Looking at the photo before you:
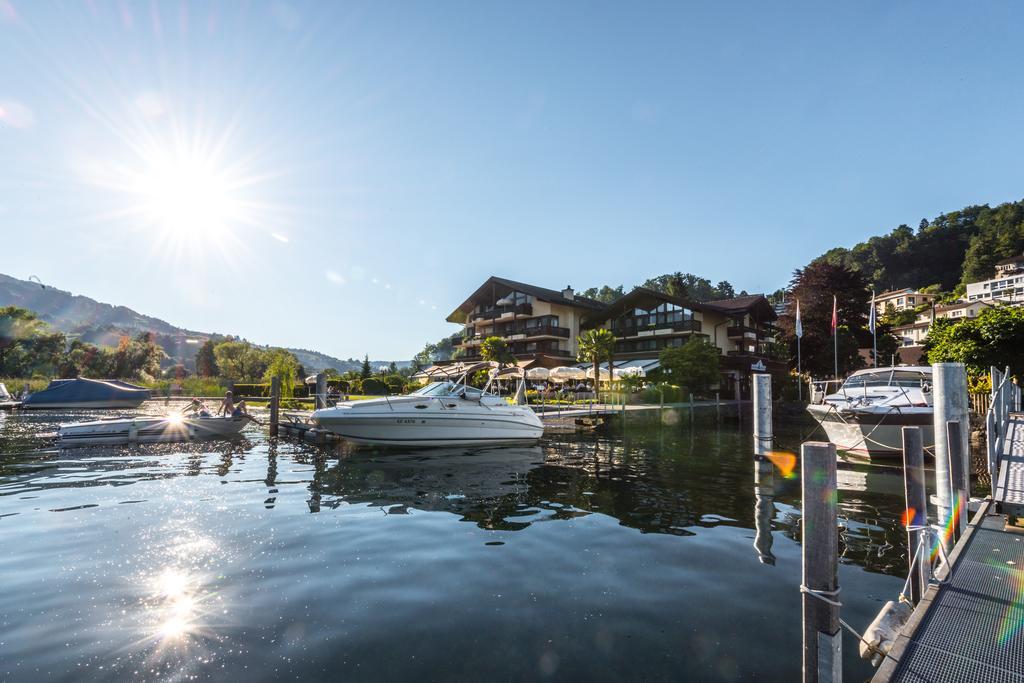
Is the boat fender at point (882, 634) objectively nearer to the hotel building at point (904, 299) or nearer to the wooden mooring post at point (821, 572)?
the wooden mooring post at point (821, 572)

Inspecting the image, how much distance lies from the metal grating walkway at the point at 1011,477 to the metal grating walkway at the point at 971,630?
4.41 ft

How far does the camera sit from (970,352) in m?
23.2

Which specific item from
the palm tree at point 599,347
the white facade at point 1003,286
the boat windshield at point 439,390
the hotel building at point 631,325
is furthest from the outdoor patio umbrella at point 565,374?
the white facade at point 1003,286

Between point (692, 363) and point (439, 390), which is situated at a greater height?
point (692, 363)

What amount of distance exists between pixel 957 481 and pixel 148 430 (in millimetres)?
22723

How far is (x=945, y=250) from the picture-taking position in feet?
360

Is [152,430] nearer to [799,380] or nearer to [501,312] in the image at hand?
[501,312]

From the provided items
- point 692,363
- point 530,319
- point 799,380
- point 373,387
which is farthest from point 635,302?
point 373,387

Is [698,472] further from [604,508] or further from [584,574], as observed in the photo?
[584,574]

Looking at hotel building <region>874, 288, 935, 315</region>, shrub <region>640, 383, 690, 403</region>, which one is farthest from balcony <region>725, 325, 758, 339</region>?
hotel building <region>874, 288, 935, 315</region>

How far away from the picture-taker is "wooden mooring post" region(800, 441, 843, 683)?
3.12 meters

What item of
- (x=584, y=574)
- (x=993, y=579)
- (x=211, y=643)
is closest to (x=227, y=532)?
(x=211, y=643)

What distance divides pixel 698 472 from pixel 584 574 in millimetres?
8187

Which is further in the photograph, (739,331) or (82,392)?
(739,331)
